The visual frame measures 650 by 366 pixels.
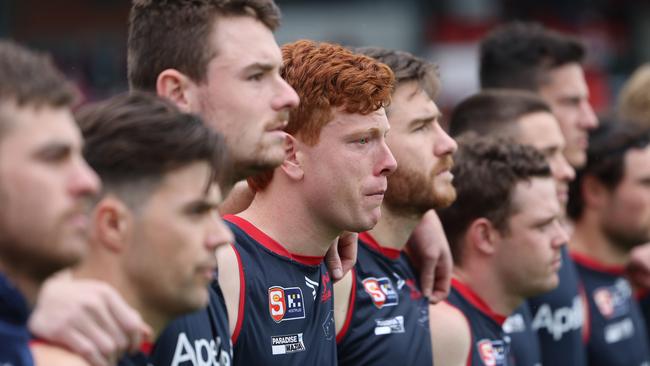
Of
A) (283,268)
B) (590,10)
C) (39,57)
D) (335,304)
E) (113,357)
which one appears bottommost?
(590,10)

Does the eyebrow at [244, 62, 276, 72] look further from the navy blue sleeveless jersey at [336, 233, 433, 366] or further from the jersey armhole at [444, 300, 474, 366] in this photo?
the jersey armhole at [444, 300, 474, 366]

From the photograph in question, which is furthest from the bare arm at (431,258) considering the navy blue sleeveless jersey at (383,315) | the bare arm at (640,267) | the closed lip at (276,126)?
the bare arm at (640,267)

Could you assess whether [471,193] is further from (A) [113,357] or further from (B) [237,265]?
(A) [113,357]

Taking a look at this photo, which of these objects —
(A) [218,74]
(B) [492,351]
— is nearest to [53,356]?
(A) [218,74]

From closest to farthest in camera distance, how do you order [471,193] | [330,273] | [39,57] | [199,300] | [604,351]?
[39,57] → [199,300] → [330,273] → [471,193] → [604,351]

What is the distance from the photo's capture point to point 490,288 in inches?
204

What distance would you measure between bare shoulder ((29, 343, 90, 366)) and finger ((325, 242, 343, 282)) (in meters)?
1.71

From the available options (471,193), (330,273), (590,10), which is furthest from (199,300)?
(590,10)

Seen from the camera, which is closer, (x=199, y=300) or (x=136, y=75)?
(x=199, y=300)

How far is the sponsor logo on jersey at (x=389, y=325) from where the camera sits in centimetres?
426

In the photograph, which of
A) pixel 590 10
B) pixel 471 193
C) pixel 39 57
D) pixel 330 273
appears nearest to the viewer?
pixel 39 57

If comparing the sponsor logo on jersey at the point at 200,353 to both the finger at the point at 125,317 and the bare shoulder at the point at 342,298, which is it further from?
the bare shoulder at the point at 342,298

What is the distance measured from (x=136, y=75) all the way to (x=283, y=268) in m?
0.83

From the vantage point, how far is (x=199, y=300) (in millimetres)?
2789
